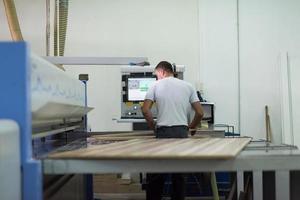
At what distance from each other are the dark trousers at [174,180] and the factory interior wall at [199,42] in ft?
6.07

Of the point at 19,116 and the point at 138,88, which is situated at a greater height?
the point at 138,88

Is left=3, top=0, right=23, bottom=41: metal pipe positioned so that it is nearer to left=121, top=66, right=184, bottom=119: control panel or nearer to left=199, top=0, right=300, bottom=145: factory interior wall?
left=121, top=66, right=184, bottom=119: control panel

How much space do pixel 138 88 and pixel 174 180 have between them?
3.97 ft

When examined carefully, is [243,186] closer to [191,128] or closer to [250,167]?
[191,128]

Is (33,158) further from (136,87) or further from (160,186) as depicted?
(136,87)

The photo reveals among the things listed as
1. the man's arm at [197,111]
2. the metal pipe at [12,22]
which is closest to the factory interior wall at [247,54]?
the man's arm at [197,111]

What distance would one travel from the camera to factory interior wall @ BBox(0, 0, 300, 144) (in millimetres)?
5391

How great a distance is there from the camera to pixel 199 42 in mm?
5438

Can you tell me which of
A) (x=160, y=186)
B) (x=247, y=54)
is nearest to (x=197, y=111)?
(x=160, y=186)

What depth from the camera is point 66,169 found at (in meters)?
1.28

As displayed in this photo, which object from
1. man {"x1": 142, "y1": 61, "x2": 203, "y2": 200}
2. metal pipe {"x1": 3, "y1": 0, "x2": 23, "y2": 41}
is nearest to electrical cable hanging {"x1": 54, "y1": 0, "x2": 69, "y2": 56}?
metal pipe {"x1": 3, "y1": 0, "x2": 23, "y2": 41}

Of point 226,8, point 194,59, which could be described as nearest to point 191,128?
point 194,59

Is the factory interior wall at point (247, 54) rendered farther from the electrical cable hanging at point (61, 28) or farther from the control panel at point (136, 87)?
the electrical cable hanging at point (61, 28)

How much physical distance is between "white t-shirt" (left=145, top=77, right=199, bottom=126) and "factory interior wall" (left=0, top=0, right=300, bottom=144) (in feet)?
6.50
